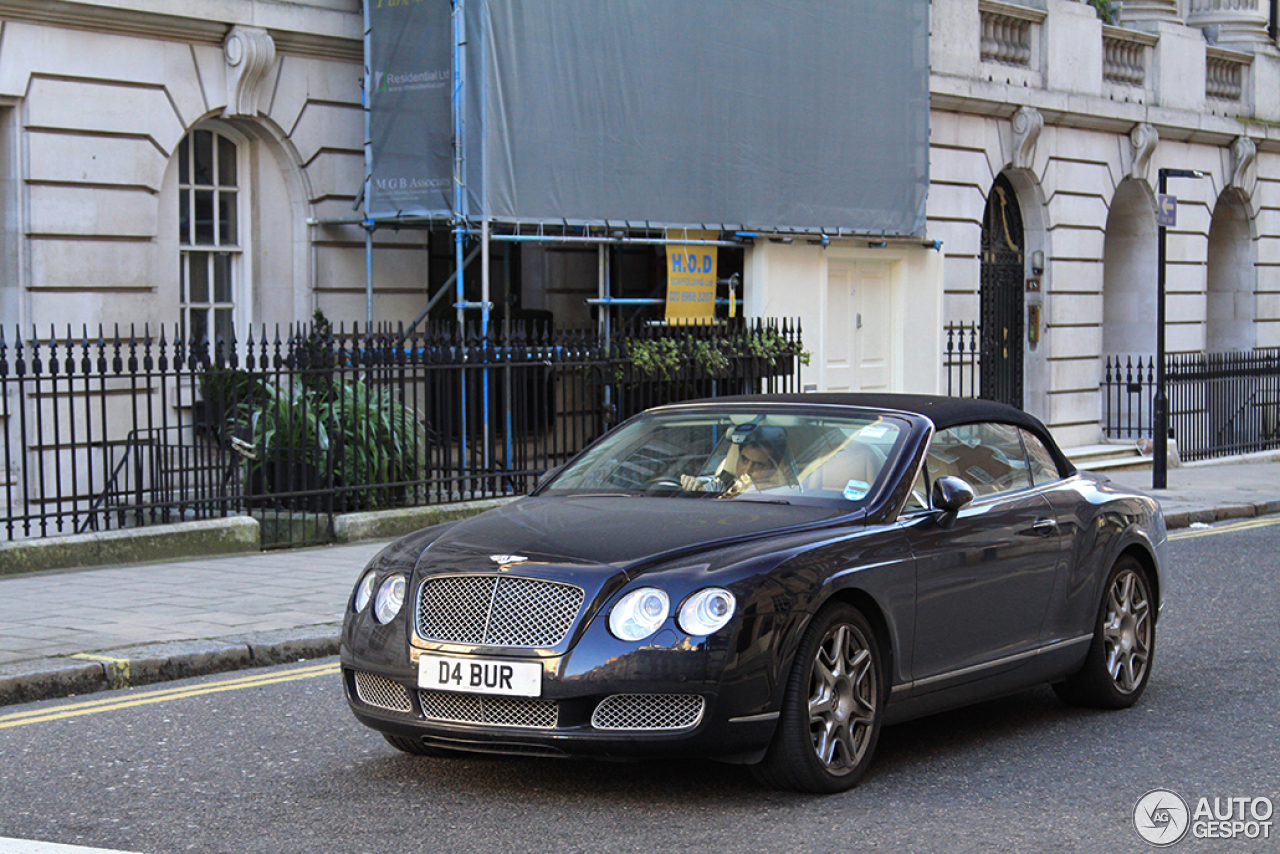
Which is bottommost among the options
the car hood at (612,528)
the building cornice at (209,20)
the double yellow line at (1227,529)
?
the double yellow line at (1227,529)

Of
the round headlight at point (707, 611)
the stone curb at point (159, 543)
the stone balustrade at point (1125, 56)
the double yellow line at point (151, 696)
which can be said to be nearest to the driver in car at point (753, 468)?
the round headlight at point (707, 611)

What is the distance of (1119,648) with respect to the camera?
7.59 metres

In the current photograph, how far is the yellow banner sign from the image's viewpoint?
18625 mm

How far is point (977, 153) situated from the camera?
76.6 ft

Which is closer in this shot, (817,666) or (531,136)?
(817,666)

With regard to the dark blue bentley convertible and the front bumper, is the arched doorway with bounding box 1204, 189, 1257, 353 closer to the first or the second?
the dark blue bentley convertible

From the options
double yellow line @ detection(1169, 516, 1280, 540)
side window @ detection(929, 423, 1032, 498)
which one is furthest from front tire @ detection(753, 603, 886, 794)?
double yellow line @ detection(1169, 516, 1280, 540)

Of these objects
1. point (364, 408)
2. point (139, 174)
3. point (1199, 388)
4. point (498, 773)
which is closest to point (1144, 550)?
point (498, 773)

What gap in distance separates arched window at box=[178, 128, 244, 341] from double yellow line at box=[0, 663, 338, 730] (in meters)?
8.01

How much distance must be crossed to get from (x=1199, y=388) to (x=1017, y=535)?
20063 mm

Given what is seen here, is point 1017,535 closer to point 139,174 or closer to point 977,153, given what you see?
point 139,174

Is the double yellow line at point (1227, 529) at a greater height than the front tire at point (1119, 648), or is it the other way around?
the front tire at point (1119, 648)

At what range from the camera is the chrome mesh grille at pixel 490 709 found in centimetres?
556

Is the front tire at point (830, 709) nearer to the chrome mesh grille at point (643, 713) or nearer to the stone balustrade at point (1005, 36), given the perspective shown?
the chrome mesh grille at point (643, 713)
